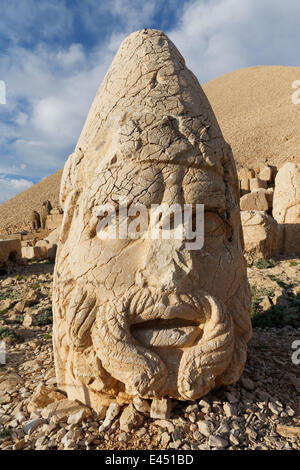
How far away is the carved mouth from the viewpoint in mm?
2215

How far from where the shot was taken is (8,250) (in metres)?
10.8

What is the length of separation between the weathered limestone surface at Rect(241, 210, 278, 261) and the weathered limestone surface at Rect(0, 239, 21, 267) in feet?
24.8

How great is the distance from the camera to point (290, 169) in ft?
30.8

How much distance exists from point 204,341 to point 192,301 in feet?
0.93

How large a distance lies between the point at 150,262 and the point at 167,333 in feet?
1.64

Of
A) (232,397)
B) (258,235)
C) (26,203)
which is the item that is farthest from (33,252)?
(26,203)

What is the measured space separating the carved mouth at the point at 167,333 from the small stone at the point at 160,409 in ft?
1.24

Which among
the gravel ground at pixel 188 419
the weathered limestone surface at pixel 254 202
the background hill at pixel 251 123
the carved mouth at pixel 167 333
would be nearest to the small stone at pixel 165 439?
the gravel ground at pixel 188 419

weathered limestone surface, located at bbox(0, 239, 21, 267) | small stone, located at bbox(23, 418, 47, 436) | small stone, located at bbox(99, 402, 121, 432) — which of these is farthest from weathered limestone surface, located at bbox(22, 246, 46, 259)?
small stone, located at bbox(99, 402, 121, 432)

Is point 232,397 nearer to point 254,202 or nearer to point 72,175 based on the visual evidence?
point 72,175

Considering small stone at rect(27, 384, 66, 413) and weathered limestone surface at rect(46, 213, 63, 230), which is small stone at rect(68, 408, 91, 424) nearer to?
→ small stone at rect(27, 384, 66, 413)

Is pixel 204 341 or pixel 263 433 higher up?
pixel 204 341

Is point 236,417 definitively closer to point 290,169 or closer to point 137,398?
point 137,398

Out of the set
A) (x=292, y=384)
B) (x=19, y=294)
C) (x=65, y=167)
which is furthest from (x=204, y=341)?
(x=19, y=294)
